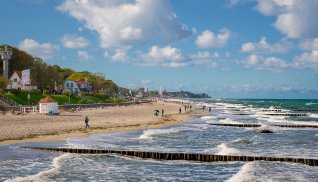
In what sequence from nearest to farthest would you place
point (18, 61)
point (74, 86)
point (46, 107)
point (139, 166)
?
point (139, 166) < point (46, 107) < point (18, 61) < point (74, 86)

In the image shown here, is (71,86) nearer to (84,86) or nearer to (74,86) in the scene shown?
(74,86)

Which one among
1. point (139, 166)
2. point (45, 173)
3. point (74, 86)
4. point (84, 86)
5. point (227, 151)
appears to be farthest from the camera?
point (84, 86)

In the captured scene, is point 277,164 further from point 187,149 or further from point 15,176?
point 15,176

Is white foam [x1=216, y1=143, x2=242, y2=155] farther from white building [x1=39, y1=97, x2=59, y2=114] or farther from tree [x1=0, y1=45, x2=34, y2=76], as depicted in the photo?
tree [x1=0, y1=45, x2=34, y2=76]

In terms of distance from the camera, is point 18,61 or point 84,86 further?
point 84,86

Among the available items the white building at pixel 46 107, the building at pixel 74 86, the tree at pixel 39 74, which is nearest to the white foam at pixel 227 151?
the white building at pixel 46 107

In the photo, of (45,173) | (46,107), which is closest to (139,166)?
(45,173)

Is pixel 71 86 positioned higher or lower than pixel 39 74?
lower

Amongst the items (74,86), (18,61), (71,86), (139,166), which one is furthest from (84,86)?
(139,166)

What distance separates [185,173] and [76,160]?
23.8 feet

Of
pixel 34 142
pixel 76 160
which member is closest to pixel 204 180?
pixel 76 160

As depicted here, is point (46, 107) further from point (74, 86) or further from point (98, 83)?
point (98, 83)

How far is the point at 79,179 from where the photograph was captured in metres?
19.8

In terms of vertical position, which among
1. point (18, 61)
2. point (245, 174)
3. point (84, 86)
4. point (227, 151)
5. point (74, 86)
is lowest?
point (245, 174)
